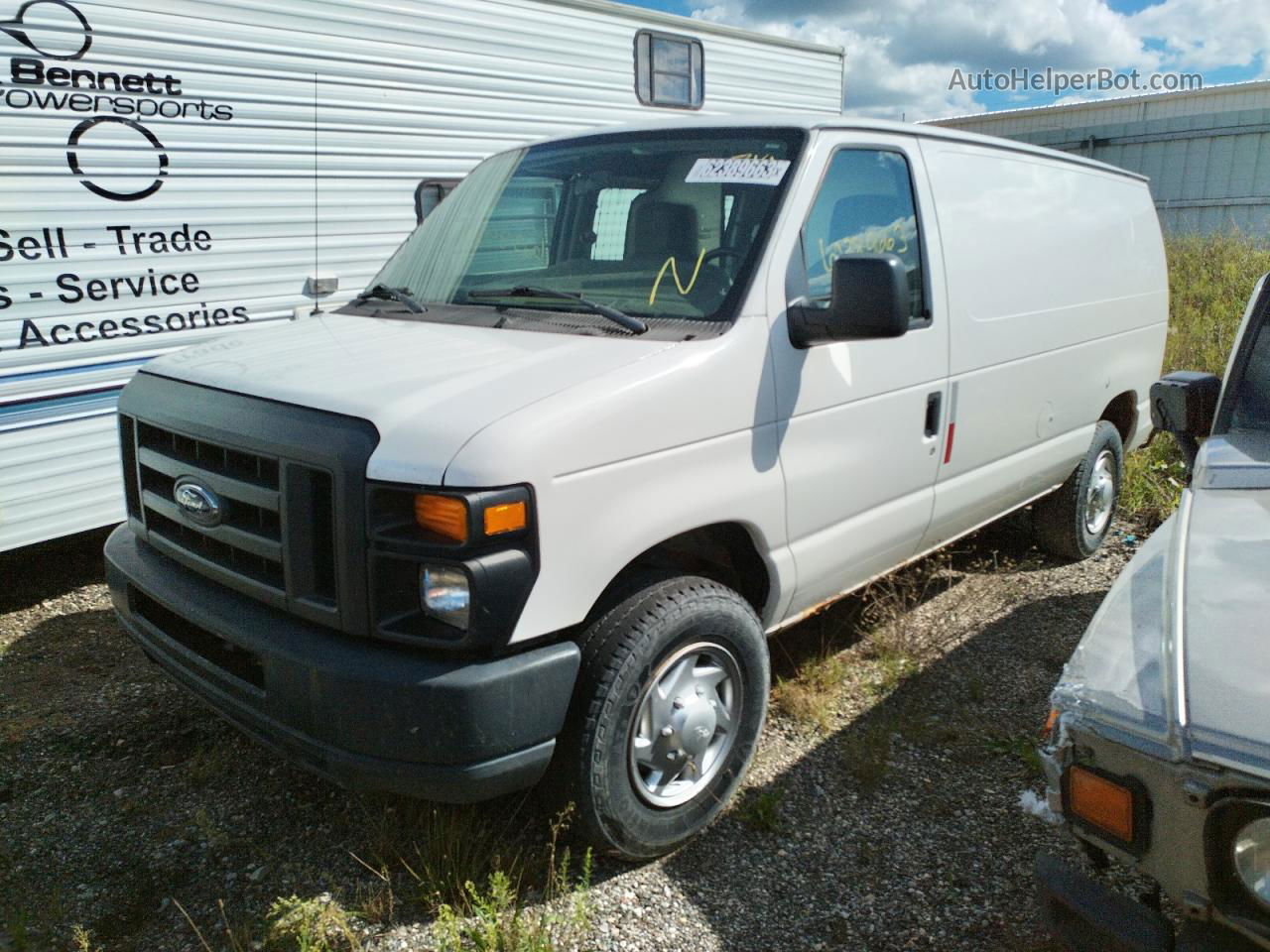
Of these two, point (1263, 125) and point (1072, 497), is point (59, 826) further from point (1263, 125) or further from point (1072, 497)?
point (1263, 125)

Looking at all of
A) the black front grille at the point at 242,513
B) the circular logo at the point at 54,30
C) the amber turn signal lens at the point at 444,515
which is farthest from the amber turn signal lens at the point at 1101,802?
the circular logo at the point at 54,30

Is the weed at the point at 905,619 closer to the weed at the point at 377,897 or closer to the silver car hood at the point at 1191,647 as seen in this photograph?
the silver car hood at the point at 1191,647

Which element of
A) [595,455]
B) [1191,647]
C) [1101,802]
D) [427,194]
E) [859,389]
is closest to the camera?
[1101,802]

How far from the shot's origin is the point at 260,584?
2713mm

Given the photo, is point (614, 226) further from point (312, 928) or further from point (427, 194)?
point (427, 194)

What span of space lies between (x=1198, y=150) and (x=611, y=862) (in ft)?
54.0

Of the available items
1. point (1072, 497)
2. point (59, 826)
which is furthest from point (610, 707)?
point (1072, 497)

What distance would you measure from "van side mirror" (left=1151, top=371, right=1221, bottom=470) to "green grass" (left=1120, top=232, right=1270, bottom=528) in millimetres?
2891

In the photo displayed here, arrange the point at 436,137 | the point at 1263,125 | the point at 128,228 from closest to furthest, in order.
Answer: the point at 128,228
the point at 436,137
the point at 1263,125

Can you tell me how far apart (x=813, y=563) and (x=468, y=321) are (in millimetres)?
1390

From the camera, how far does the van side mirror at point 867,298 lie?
9.62 feet

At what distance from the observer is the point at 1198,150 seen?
51.3 feet

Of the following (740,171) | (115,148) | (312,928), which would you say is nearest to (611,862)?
(312,928)

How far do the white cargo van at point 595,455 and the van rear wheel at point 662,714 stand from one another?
0.01 m
